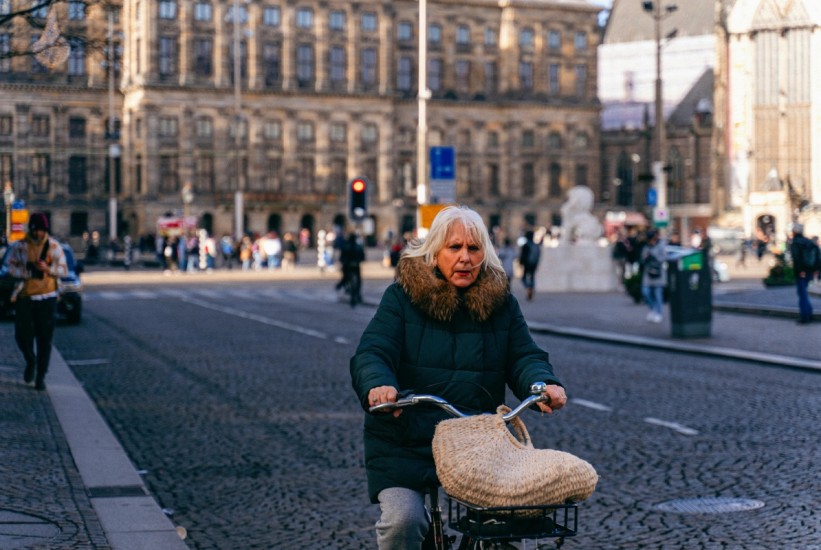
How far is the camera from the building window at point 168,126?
90.6m

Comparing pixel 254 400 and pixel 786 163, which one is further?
pixel 786 163

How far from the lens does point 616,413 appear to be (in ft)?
38.3

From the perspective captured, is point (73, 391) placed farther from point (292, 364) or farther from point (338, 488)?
point (338, 488)

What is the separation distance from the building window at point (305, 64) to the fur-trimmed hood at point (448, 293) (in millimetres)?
92531

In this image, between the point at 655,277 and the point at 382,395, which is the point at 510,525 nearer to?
the point at 382,395

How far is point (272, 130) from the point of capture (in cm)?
9488

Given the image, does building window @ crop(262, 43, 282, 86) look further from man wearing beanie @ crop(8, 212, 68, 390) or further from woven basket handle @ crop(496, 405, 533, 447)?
woven basket handle @ crop(496, 405, 533, 447)

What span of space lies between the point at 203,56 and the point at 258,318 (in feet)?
225

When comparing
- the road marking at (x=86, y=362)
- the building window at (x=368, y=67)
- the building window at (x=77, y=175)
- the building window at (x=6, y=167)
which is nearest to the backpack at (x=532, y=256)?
the road marking at (x=86, y=362)

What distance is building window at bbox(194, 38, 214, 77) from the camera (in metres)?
91.4

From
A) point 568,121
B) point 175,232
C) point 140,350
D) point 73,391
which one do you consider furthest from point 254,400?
point 568,121

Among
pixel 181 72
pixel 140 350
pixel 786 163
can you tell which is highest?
pixel 181 72

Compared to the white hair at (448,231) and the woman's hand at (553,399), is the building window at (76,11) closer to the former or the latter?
the white hair at (448,231)

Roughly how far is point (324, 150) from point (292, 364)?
265 ft
